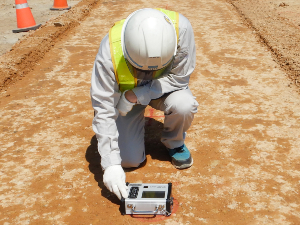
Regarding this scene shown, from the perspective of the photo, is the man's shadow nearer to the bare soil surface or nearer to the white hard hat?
the white hard hat

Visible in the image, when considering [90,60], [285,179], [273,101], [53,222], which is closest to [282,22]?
[273,101]

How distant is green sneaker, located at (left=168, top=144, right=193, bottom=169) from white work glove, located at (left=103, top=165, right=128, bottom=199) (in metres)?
0.52

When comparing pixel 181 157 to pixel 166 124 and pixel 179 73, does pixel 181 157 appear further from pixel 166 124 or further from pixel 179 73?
pixel 179 73

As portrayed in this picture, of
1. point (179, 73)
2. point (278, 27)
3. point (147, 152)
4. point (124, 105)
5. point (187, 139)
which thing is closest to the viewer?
point (124, 105)

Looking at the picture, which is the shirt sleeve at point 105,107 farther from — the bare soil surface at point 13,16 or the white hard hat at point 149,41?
the bare soil surface at point 13,16

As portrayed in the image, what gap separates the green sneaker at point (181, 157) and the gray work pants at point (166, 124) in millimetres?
42

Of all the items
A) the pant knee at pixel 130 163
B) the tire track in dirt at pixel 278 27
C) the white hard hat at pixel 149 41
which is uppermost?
the white hard hat at pixel 149 41

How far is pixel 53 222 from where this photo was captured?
2.07 m

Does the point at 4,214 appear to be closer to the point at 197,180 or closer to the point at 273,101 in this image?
the point at 197,180

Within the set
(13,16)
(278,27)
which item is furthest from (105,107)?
(13,16)

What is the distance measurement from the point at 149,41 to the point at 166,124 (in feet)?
2.81

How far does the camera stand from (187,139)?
2.89 metres

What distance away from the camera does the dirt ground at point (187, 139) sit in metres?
2.16

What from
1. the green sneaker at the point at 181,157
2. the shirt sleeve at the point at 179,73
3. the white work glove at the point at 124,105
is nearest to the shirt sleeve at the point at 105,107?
the white work glove at the point at 124,105
